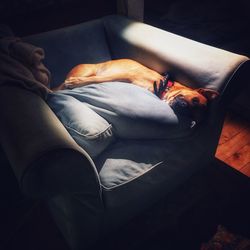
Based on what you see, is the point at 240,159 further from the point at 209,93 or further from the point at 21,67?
the point at 21,67

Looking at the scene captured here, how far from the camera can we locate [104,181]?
1.42 meters

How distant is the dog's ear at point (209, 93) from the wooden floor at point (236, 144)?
753 mm

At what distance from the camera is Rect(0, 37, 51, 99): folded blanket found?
4.83 ft

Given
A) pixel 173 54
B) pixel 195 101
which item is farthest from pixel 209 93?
pixel 173 54

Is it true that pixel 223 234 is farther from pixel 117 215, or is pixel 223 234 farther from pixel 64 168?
pixel 64 168

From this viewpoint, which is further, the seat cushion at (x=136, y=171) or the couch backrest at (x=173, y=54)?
the couch backrest at (x=173, y=54)

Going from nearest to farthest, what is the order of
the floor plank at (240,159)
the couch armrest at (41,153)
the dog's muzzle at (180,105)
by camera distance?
the couch armrest at (41,153) < the dog's muzzle at (180,105) < the floor plank at (240,159)

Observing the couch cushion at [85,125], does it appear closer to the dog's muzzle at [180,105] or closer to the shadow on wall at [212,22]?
the dog's muzzle at [180,105]

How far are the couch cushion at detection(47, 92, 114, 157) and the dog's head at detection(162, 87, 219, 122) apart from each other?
0.43 meters

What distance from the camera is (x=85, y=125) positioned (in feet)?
4.61

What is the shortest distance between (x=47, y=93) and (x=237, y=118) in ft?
6.04

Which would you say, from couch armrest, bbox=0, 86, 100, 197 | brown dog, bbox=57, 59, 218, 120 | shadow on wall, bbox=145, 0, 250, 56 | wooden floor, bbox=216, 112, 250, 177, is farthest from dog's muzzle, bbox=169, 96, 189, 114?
shadow on wall, bbox=145, 0, 250, 56

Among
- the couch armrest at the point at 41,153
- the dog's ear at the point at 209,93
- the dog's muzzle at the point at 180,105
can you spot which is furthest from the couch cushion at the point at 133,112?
the couch armrest at the point at 41,153

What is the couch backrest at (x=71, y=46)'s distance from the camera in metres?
2.08
